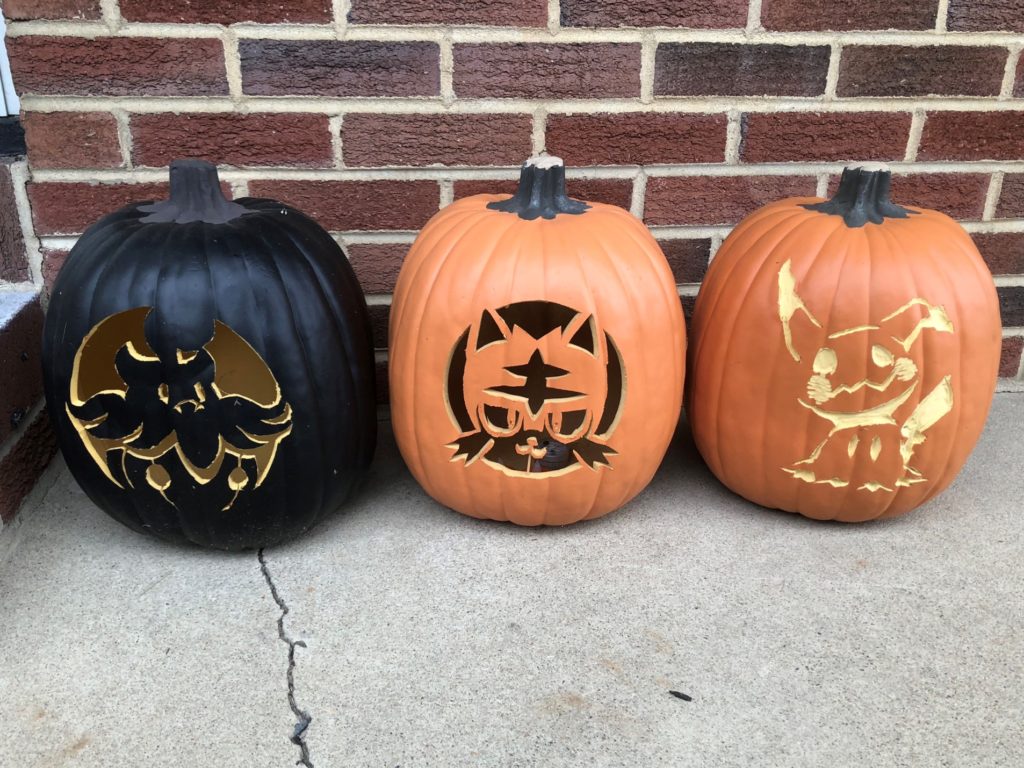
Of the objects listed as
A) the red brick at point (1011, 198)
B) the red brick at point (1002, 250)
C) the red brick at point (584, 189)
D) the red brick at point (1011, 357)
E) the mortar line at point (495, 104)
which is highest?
the mortar line at point (495, 104)

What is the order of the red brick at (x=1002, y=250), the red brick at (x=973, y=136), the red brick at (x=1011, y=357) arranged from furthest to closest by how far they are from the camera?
the red brick at (x=1011, y=357), the red brick at (x=1002, y=250), the red brick at (x=973, y=136)

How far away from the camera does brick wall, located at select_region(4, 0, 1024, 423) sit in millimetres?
1483

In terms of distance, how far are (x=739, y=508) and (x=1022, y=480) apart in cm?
60

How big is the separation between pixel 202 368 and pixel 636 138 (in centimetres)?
99

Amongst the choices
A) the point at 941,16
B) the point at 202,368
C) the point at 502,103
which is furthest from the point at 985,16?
the point at 202,368

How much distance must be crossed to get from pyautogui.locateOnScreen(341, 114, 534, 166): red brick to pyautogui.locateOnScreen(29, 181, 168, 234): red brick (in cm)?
40

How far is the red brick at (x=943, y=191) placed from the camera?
1.76 m

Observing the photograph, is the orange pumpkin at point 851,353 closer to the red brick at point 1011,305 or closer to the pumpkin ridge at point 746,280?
the pumpkin ridge at point 746,280

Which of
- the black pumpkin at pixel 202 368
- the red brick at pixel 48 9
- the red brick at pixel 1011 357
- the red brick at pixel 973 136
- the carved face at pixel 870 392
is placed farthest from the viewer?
the red brick at pixel 1011 357

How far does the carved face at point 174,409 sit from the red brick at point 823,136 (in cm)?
112

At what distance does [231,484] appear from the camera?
4.14ft

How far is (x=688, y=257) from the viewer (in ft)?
5.82

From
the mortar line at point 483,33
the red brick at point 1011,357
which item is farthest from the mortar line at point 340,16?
the red brick at point 1011,357

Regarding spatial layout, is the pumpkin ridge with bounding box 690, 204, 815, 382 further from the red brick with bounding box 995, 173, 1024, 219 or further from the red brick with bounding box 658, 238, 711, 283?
the red brick with bounding box 995, 173, 1024, 219
